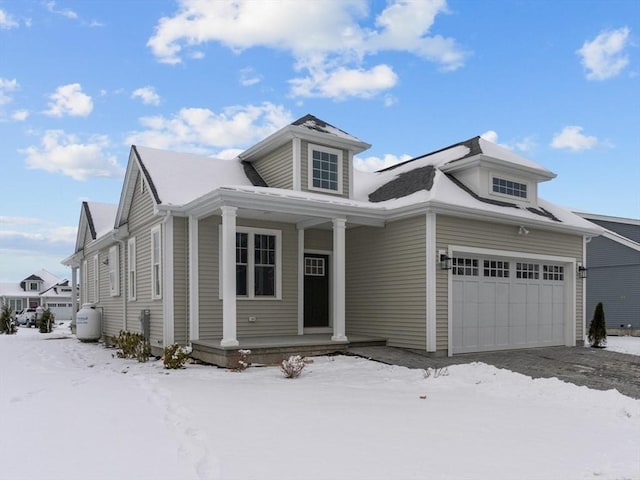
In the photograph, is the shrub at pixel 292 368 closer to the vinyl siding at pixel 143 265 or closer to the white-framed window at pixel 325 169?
the vinyl siding at pixel 143 265

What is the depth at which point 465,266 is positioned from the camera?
12.4m

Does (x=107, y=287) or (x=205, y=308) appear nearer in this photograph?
(x=205, y=308)

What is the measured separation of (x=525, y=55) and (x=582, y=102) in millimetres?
1960

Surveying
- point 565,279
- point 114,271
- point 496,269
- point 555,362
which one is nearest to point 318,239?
point 496,269

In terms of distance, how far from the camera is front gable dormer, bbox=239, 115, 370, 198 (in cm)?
1309

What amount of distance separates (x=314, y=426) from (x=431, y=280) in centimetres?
627

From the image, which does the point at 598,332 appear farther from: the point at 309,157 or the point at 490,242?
the point at 309,157

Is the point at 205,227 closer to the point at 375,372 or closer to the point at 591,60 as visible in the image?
the point at 375,372

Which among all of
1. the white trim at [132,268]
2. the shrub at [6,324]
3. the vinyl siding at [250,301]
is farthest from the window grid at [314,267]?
the shrub at [6,324]

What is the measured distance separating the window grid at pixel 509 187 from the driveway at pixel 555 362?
414cm

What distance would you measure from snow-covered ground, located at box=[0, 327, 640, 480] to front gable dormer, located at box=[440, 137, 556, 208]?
5706 millimetres

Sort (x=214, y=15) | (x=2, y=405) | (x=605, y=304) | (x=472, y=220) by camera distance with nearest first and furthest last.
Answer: (x=2, y=405)
(x=214, y=15)
(x=472, y=220)
(x=605, y=304)

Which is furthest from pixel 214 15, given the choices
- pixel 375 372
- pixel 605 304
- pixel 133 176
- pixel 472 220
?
pixel 605 304

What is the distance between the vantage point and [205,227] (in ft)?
38.9
